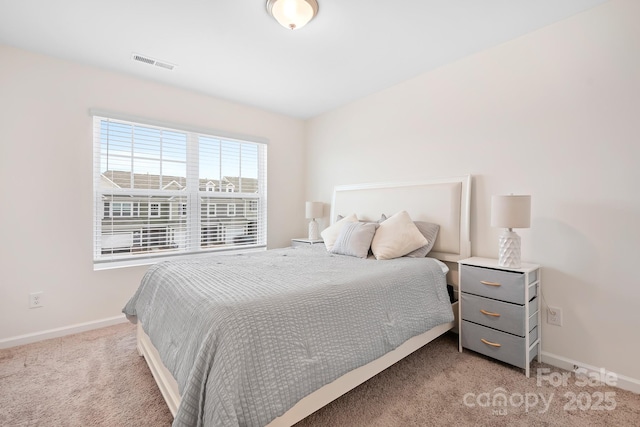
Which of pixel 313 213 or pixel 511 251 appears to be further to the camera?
pixel 313 213

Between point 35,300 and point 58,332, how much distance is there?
35 cm

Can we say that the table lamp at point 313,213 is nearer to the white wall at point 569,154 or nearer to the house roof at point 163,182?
the house roof at point 163,182

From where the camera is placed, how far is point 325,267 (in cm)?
215

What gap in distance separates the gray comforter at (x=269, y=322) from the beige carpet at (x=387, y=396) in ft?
1.03

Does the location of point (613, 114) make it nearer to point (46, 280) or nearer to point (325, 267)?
point (325, 267)

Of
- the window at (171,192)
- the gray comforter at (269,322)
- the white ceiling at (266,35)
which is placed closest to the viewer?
the gray comforter at (269,322)

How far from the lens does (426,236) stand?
260 centimetres

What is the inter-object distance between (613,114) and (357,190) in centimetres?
220

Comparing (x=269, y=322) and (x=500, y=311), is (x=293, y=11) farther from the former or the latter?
(x=500, y=311)

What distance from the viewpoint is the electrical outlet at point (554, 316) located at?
2.08 metres

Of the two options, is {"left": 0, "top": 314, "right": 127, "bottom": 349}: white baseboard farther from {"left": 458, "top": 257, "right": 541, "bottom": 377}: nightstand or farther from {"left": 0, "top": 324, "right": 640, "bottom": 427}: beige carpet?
{"left": 458, "top": 257, "right": 541, "bottom": 377}: nightstand

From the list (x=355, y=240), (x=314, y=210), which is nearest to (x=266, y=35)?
(x=355, y=240)

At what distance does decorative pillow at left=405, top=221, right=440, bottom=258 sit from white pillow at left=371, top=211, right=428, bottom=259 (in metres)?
0.06

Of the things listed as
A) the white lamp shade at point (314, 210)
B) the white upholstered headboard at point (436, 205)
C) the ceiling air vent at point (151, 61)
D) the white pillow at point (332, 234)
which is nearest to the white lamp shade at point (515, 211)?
the white upholstered headboard at point (436, 205)
